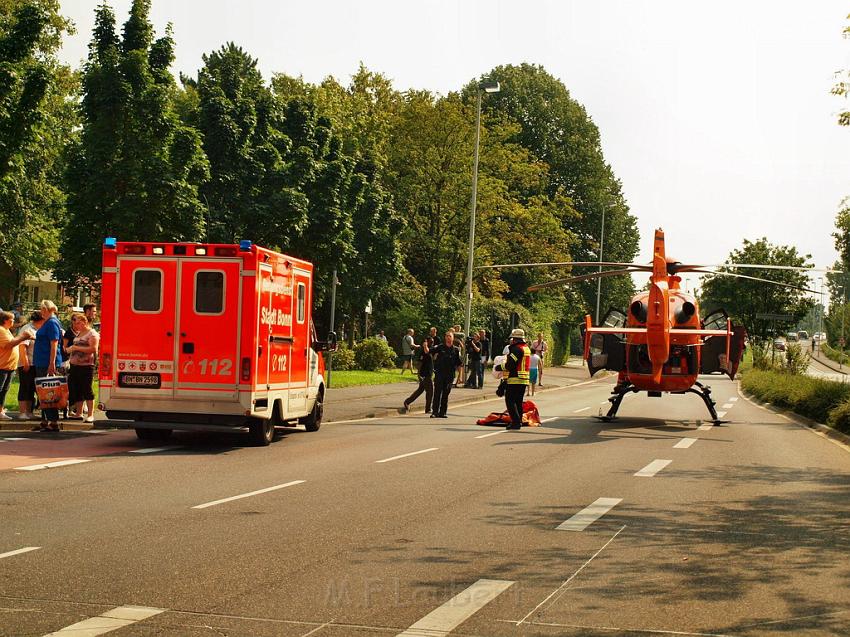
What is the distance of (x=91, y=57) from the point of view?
27.9 meters

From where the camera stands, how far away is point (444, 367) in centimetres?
2503

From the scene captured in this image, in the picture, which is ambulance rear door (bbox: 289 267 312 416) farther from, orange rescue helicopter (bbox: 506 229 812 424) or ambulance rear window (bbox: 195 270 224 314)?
orange rescue helicopter (bbox: 506 229 812 424)

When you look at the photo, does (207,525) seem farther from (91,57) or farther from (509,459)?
(91,57)

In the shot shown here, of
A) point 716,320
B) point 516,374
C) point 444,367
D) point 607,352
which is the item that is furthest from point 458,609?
point 716,320

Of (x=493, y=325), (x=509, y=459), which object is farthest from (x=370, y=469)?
(x=493, y=325)

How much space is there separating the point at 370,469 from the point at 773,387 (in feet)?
81.0

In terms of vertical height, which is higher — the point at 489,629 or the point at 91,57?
the point at 91,57

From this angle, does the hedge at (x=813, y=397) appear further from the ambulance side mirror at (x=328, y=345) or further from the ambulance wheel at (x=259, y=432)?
A: the ambulance wheel at (x=259, y=432)

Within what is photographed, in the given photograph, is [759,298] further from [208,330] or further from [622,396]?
[208,330]

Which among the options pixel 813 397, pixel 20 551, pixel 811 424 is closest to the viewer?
pixel 20 551

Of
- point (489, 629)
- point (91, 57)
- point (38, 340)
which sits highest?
point (91, 57)

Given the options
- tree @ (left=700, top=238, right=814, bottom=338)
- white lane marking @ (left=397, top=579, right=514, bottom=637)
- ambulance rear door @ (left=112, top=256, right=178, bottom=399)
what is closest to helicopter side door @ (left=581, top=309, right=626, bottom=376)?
ambulance rear door @ (left=112, top=256, right=178, bottom=399)

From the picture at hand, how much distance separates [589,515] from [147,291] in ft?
27.3

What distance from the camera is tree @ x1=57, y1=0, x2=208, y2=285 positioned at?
26984 mm
